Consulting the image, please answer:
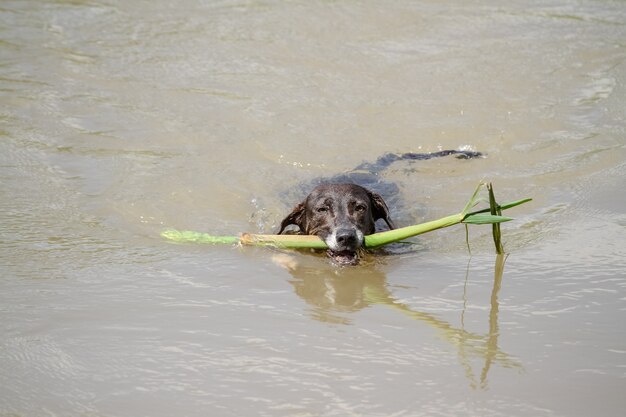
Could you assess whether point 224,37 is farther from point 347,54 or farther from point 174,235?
point 174,235

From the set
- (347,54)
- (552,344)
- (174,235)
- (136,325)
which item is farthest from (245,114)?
(552,344)

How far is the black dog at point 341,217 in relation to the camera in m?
6.39

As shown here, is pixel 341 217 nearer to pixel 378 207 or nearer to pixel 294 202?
pixel 378 207

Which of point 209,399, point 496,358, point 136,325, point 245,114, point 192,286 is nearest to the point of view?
point 209,399

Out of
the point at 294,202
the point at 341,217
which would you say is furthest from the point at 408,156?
the point at 341,217

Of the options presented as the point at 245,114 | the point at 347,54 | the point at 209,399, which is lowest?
the point at 209,399

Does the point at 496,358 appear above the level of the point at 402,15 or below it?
below

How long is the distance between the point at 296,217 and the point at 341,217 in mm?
774

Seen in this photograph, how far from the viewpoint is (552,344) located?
15.1ft

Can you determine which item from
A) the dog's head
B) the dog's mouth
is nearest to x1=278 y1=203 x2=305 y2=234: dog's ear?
the dog's head

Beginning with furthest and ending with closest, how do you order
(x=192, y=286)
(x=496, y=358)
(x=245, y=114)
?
(x=245, y=114)
(x=192, y=286)
(x=496, y=358)

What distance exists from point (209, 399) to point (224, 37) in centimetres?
886

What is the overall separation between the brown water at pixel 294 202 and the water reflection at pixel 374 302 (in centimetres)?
2

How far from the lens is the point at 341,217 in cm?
684
